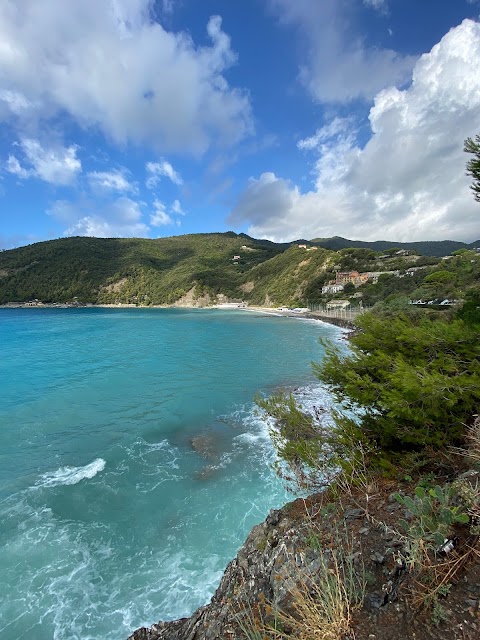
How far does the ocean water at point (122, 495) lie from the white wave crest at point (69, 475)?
0.06 meters

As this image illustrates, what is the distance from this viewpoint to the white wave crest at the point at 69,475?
488 inches

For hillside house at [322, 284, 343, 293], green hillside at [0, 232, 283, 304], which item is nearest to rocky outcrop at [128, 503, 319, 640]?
hillside house at [322, 284, 343, 293]

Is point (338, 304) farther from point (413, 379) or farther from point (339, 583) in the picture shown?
point (339, 583)

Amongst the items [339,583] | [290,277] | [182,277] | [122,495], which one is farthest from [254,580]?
[182,277]

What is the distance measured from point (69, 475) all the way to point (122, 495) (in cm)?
290

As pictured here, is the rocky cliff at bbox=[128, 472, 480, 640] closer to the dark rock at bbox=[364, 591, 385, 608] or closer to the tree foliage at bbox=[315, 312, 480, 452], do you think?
the dark rock at bbox=[364, 591, 385, 608]

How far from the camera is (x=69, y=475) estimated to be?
12.9 m

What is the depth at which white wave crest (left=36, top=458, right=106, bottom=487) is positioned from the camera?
12.4 m

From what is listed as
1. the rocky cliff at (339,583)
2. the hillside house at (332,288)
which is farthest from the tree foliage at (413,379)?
the hillside house at (332,288)

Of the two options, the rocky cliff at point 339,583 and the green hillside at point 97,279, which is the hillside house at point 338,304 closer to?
the green hillside at point 97,279

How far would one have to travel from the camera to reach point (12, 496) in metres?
11.6

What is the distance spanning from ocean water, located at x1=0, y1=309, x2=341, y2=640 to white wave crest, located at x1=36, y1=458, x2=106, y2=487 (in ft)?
0.21

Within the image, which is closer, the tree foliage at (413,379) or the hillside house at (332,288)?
the tree foliage at (413,379)

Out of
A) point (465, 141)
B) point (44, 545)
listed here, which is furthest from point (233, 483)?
point (465, 141)
